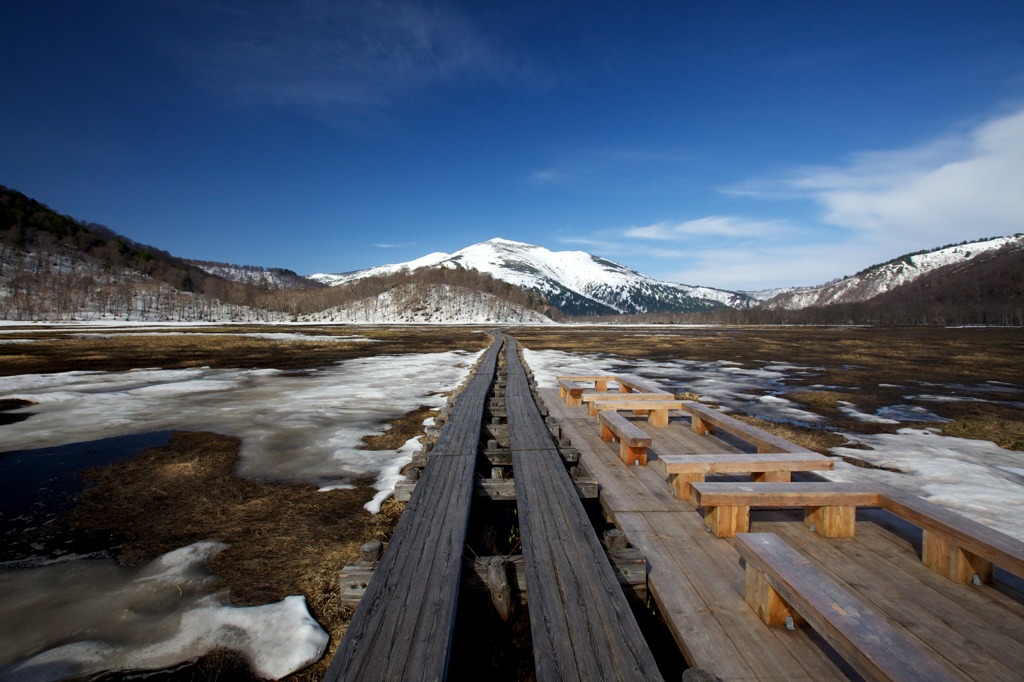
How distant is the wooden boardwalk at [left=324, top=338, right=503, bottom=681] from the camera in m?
2.43

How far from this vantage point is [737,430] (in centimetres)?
655

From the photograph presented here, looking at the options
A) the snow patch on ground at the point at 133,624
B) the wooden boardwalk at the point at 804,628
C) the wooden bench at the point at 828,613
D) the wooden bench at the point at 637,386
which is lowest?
the snow patch on ground at the point at 133,624

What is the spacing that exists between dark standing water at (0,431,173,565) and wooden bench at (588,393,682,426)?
752 centimetres

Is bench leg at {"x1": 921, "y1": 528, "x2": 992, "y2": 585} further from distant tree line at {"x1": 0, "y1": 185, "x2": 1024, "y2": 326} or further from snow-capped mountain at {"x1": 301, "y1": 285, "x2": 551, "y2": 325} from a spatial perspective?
distant tree line at {"x1": 0, "y1": 185, "x2": 1024, "y2": 326}

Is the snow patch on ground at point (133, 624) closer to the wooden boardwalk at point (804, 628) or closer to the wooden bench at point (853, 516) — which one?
the wooden boardwalk at point (804, 628)

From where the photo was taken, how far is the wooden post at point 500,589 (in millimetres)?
3275

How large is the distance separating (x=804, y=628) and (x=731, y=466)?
2.16 metres

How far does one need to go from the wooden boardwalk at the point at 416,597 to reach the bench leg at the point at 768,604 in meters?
2.15

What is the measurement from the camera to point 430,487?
491cm

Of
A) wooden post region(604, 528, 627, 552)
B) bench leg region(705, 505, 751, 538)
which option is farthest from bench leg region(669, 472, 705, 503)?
wooden post region(604, 528, 627, 552)

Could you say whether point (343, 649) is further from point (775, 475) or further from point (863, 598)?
point (775, 475)

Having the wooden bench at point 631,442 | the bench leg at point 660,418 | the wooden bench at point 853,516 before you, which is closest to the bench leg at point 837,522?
the wooden bench at point 853,516

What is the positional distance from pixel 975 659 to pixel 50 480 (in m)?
11.0

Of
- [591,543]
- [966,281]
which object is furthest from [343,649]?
[966,281]
